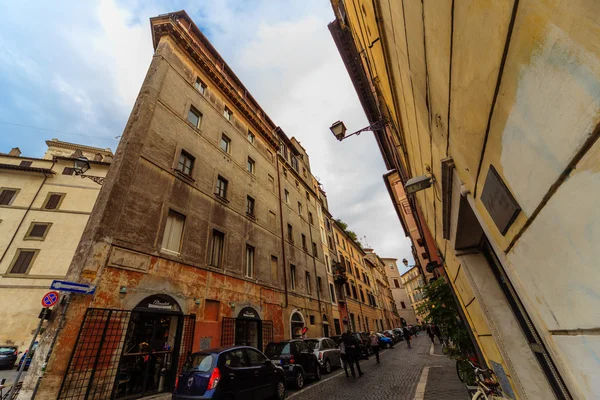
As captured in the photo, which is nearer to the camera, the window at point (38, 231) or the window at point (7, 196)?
the window at point (38, 231)

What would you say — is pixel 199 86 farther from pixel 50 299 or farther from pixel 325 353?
pixel 325 353

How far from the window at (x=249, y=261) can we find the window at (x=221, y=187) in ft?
10.6

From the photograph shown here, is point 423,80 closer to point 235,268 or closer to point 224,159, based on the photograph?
point 235,268

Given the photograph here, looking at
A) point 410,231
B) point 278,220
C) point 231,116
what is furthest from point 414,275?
point 231,116

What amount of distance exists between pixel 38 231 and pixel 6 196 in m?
5.15

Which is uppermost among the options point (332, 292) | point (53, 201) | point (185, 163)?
point (53, 201)

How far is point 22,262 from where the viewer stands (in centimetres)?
2178

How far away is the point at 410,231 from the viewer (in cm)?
2520

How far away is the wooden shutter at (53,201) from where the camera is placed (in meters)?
25.1

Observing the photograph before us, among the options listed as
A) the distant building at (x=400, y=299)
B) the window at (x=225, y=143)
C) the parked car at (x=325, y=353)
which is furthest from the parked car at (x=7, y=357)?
the distant building at (x=400, y=299)

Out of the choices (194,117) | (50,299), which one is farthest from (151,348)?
(194,117)

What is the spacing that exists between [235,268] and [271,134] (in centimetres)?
1358

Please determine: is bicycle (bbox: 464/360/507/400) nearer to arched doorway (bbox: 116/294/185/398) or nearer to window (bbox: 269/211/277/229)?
arched doorway (bbox: 116/294/185/398)

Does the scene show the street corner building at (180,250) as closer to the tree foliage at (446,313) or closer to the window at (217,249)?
the window at (217,249)
